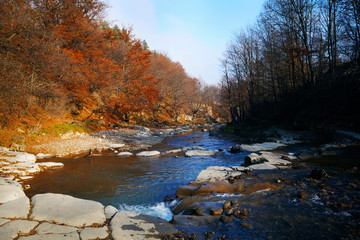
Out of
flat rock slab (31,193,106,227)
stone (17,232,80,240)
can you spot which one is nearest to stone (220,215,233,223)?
flat rock slab (31,193,106,227)

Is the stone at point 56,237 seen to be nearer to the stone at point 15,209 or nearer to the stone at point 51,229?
the stone at point 51,229

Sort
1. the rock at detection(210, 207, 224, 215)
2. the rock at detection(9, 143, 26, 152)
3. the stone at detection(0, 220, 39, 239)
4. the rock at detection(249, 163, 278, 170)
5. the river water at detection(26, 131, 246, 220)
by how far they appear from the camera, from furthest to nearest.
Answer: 1. the rock at detection(9, 143, 26, 152)
2. the rock at detection(249, 163, 278, 170)
3. the river water at detection(26, 131, 246, 220)
4. the rock at detection(210, 207, 224, 215)
5. the stone at detection(0, 220, 39, 239)

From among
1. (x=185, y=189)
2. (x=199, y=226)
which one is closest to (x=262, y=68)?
(x=185, y=189)

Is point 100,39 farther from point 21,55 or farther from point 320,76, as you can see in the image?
point 320,76

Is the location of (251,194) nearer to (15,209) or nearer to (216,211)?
(216,211)

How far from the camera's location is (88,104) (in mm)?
20500

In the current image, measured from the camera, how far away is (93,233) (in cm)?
277

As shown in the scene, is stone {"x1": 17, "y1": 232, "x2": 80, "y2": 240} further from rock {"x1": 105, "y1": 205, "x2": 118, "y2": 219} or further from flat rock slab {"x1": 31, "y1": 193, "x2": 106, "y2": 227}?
rock {"x1": 105, "y1": 205, "x2": 118, "y2": 219}

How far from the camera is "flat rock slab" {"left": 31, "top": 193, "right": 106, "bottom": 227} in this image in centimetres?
305

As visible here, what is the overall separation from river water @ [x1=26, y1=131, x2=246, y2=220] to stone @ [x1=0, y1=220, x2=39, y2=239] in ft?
7.21

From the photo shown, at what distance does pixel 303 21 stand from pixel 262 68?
19.8ft

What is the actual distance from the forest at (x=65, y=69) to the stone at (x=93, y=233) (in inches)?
307

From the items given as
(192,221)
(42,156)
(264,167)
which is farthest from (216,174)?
(42,156)

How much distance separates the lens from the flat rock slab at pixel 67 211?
3047 millimetres
